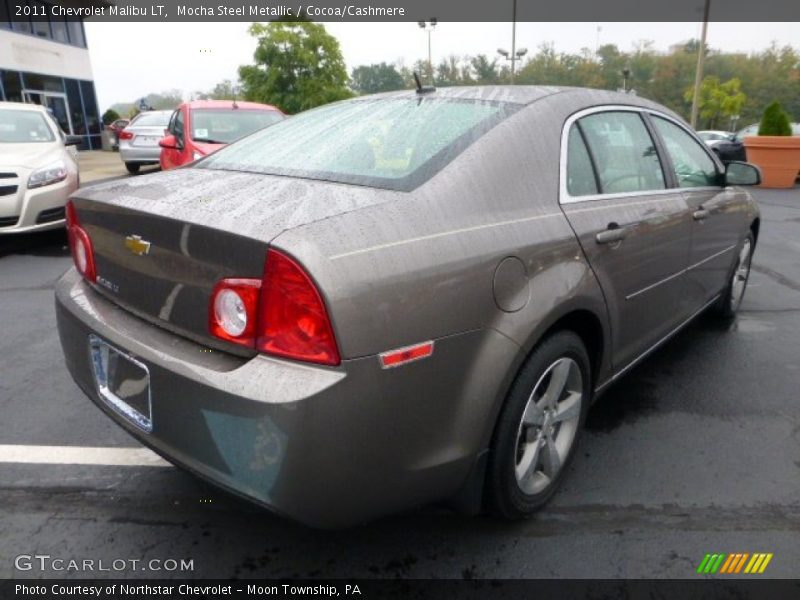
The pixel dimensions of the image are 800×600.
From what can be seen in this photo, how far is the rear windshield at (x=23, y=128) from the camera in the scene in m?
6.89

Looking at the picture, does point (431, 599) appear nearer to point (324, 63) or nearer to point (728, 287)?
point (728, 287)

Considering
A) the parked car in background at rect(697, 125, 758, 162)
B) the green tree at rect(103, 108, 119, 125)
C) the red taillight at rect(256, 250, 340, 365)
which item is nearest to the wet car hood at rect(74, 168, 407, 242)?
the red taillight at rect(256, 250, 340, 365)

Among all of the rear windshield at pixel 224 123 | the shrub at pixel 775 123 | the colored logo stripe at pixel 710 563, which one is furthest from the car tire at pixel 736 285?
the shrub at pixel 775 123

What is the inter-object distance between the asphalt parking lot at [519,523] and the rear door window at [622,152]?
118 cm

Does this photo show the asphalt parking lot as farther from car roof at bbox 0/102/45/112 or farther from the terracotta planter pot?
the terracotta planter pot

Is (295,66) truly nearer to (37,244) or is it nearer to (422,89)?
(37,244)

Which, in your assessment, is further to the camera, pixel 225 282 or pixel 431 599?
pixel 431 599

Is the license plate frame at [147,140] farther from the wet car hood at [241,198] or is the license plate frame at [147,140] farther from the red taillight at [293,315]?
the red taillight at [293,315]

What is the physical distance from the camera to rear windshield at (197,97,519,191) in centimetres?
197

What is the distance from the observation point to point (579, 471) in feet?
8.31

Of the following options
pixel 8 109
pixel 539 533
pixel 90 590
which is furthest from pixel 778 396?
pixel 8 109

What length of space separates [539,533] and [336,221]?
1391 mm

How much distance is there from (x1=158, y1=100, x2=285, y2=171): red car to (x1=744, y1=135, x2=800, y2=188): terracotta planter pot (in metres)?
11.3

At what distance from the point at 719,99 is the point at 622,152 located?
55.8 m
